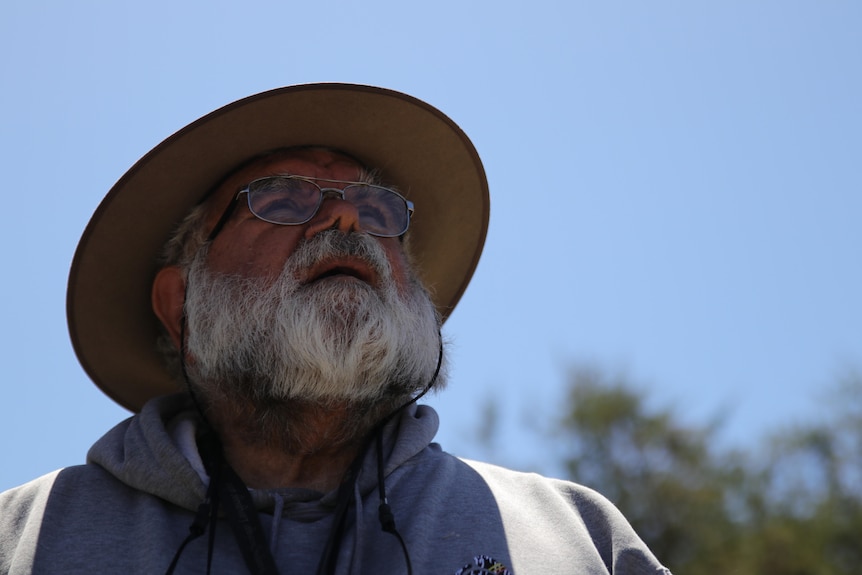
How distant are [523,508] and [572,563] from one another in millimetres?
326

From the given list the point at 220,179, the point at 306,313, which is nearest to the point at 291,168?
the point at 220,179

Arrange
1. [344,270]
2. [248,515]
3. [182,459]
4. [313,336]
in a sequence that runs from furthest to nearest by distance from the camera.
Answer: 1. [344,270]
2. [313,336]
3. [182,459]
4. [248,515]

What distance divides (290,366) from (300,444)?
27 centimetres

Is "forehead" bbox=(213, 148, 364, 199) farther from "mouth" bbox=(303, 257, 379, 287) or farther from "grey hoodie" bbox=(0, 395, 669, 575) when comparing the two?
"grey hoodie" bbox=(0, 395, 669, 575)

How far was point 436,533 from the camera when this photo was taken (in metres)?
3.15

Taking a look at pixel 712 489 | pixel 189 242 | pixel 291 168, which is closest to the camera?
pixel 291 168

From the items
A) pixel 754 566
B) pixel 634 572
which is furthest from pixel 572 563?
pixel 754 566

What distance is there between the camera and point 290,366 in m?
3.60

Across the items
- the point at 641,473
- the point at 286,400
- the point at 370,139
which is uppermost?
the point at 370,139

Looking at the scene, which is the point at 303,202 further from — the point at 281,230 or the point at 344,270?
the point at 344,270

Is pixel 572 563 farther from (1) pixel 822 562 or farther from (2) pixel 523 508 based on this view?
(1) pixel 822 562

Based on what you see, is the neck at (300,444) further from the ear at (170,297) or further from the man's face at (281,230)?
the ear at (170,297)

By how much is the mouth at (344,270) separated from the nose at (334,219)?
0.45 feet

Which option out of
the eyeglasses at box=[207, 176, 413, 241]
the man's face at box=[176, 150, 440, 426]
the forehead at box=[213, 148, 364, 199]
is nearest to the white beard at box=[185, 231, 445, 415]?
the man's face at box=[176, 150, 440, 426]
